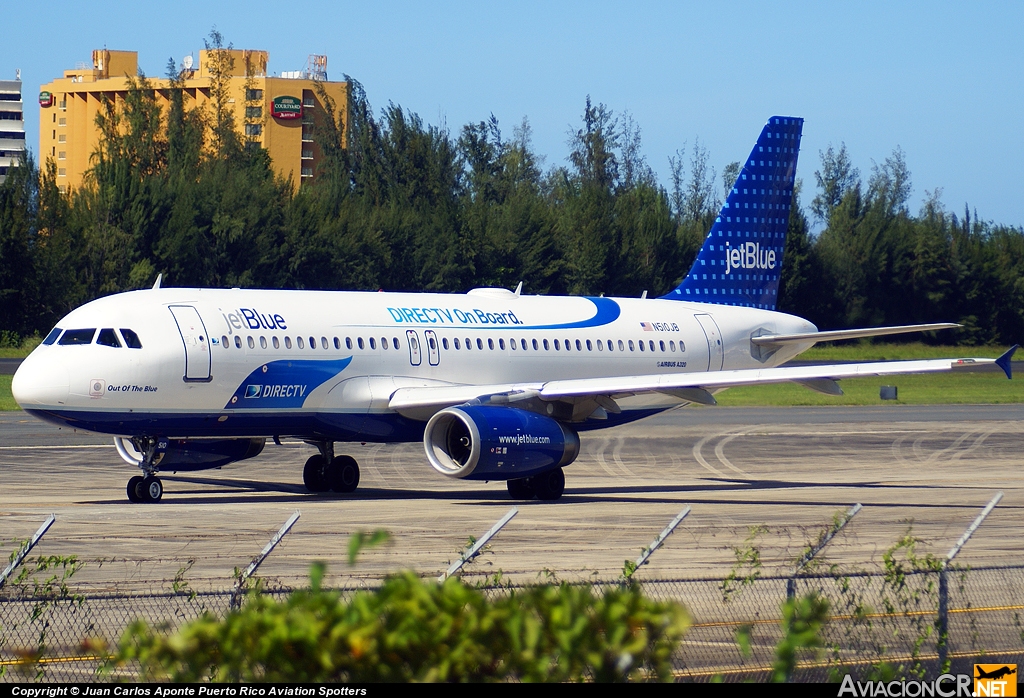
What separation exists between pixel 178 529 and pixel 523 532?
4.89m

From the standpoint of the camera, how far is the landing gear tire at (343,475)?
88.3 ft

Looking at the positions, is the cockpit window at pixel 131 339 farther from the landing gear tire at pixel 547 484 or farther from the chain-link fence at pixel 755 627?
the chain-link fence at pixel 755 627

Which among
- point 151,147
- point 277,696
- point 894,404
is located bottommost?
point 894,404

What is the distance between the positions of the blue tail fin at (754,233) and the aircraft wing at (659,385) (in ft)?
23.8

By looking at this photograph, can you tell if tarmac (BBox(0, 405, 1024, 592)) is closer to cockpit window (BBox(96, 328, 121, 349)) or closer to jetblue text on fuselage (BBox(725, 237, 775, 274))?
cockpit window (BBox(96, 328, 121, 349))

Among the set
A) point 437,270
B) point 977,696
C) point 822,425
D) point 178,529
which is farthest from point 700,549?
→ point 437,270

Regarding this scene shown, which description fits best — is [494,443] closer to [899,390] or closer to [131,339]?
[131,339]

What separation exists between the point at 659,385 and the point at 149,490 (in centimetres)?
909

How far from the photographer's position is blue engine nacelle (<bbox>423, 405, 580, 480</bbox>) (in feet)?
78.0

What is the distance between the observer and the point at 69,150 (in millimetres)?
172500

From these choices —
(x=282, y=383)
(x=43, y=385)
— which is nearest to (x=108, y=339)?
(x=43, y=385)

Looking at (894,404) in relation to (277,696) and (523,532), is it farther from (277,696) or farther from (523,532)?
(277,696)

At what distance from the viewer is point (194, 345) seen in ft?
78.0

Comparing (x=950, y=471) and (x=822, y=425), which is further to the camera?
(x=822, y=425)
